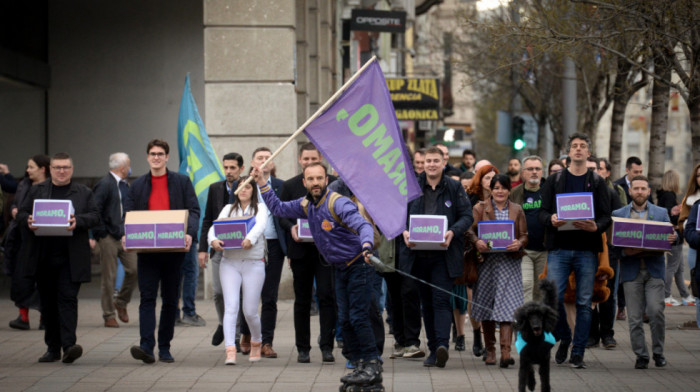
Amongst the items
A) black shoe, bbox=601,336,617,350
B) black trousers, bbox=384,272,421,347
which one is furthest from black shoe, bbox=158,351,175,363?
black shoe, bbox=601,336,617,350

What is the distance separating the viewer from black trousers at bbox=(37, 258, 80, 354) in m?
10.6

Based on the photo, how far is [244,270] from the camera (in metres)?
10.5

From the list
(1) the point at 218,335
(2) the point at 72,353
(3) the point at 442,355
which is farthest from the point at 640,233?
(2) the point at 72,353

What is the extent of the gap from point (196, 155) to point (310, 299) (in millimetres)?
4655

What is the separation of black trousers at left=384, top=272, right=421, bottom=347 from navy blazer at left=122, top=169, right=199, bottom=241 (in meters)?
1.93

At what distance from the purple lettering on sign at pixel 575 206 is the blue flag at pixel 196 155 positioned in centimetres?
570

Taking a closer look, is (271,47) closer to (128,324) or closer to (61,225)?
(128,324)

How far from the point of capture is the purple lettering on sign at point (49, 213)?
10555mm

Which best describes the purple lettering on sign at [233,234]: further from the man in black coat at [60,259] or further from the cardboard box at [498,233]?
the cardboard box at [498,233]

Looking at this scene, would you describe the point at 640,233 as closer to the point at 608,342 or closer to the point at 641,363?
the point at 641,363

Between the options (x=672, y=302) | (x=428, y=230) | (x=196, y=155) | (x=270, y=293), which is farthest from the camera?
(x=672, y=302)

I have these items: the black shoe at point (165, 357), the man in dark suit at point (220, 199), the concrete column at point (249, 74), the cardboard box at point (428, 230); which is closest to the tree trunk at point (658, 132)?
the concrete column at point (249, 74)

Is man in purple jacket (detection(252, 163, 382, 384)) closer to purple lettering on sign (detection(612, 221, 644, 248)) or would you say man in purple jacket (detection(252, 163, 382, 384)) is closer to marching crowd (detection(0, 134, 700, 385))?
marching crowd (detection(0, 134, 700, 385))

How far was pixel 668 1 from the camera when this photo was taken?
12.4 metres
